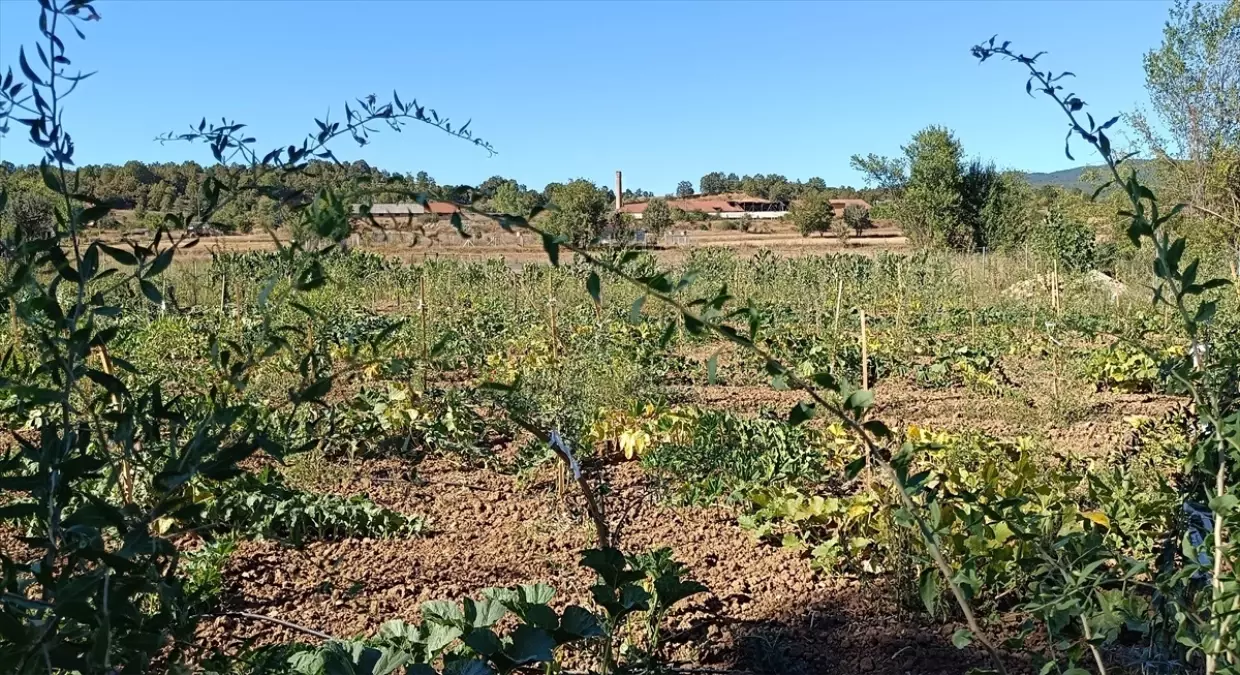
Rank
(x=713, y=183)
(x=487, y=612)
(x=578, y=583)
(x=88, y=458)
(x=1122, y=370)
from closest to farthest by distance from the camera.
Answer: (x=88, y=458) < (x=487, y=612) < (x=578, y=583) < (x=1122, y=370) < (x=713, y=183)

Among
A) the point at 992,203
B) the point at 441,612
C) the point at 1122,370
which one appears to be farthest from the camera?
the point at 992,203

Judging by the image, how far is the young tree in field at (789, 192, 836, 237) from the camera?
5694cm

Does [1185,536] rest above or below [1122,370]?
above

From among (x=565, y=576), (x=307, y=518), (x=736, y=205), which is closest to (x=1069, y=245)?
(x=565, y=576)

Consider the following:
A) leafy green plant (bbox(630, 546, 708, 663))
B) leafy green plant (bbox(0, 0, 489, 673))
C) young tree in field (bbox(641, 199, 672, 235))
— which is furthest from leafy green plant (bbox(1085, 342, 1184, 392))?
young tree in field (bbox(641, 199, 672, 235))

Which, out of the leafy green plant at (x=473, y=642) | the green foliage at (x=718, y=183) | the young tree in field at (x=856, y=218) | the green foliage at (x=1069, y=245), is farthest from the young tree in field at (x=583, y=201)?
the green foliage at (x=718, y=183)

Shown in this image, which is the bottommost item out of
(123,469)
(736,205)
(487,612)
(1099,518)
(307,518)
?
(307,518)

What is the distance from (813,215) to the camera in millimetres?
56938

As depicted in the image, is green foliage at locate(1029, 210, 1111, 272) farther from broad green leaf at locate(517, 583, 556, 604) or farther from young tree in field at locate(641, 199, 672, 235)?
young tree in field at locate(641, 199, 672, 235)

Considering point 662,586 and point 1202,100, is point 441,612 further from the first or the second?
point 1202,100

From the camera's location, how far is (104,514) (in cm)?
120

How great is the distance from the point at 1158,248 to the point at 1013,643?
716 millimetres

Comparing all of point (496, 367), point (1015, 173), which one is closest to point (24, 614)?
point (496, 367)

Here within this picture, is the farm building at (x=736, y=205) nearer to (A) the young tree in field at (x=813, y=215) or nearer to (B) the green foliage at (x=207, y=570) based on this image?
(A) the young tree in field at (x=813, y=215)
